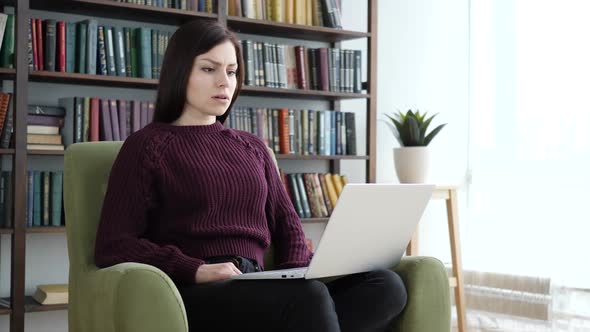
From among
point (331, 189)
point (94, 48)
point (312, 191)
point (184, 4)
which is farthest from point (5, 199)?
point (331, 189)

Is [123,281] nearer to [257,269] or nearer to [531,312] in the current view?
[257,269]

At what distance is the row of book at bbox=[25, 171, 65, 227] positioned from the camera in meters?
3.06

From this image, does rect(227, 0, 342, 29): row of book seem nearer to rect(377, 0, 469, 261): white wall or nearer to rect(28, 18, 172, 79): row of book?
rect(28, 18, 172, 79): row of book

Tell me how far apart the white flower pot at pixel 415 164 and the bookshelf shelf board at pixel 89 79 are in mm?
1156

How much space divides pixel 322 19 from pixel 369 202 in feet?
6.80

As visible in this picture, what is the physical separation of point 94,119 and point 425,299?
1.64 metres

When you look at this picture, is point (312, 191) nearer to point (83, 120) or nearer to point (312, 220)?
point (312, 220)

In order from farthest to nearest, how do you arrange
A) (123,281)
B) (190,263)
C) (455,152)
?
1. (455,152)
2. (190,263)
3. (123,281)

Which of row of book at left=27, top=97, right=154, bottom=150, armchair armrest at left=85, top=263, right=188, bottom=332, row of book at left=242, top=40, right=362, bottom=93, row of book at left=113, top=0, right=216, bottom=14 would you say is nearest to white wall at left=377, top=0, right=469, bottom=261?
row of book at left=242, top=40, right=362, bottom=93

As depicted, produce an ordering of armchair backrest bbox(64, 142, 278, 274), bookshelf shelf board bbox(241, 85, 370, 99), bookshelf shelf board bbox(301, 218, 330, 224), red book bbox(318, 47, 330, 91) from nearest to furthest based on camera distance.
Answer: armchair backrest bbox(64, 142, 278, 274), bookshelf shelf board bbox(241, 85, 370, 99), bookshelf shelf board bbox(301, 218, 330, 224), red book bbox(318, 47, 330, 91)

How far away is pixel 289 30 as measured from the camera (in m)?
3.68

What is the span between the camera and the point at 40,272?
131 inches

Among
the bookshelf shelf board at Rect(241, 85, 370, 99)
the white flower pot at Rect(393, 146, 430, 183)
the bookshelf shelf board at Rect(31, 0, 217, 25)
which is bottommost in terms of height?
the white flower pot at Rect(393, 146, 430, 183)

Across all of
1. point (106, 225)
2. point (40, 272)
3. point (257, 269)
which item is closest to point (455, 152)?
point (40, 272)
